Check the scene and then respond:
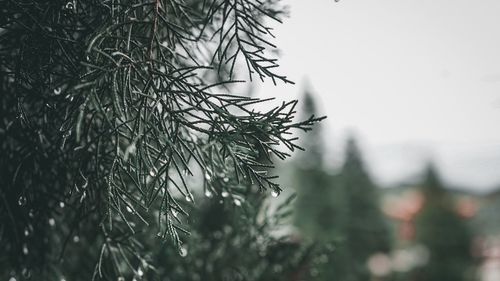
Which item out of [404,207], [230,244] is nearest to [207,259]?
[230,244]

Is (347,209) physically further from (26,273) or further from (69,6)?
(69,6)

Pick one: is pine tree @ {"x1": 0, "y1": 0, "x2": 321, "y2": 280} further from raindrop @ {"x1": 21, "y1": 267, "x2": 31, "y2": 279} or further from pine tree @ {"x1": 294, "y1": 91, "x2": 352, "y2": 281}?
pine tree @ {"x1": 294, "y1": 91, "x2": 352, "y2": 281}

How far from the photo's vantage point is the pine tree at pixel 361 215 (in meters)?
23.0

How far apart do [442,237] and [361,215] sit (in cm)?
512

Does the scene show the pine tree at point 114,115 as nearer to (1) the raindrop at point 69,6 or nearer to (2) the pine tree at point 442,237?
(1) the raindrop at point 69,6

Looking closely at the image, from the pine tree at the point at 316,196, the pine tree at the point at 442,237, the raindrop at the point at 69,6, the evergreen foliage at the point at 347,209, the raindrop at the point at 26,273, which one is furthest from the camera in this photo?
the pine tree at the point at 316,196

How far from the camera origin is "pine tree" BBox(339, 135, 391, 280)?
75.4 feet

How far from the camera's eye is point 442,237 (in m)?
24.0

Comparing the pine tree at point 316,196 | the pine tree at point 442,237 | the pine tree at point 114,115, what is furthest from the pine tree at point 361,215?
the pine tree at point 114,115

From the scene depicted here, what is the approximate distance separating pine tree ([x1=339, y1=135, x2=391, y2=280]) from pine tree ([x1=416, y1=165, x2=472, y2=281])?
8.20 ft

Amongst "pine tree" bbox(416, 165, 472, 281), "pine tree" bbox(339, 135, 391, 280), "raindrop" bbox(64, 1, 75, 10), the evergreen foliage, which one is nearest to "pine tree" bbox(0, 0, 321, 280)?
"raindrop" bbox(64, 1, 75, 10)

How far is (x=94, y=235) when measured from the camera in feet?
11.3

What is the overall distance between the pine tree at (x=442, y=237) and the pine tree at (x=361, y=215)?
250cm

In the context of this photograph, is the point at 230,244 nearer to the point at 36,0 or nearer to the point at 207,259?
the point at 207,259
